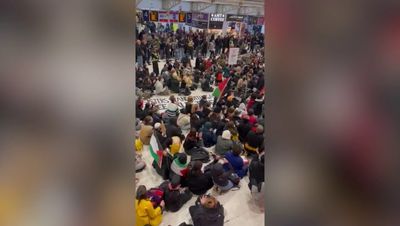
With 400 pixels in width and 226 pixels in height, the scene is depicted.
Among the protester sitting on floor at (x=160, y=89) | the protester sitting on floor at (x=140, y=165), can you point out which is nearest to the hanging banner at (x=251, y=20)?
the protester sitting on floor at (x=160, y=89)

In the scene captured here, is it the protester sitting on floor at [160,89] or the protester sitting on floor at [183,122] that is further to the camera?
the protester sitting on floor at [160,89]

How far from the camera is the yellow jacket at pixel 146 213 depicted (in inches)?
120

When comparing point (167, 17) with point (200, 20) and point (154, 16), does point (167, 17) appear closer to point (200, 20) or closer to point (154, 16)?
point (154, 16)

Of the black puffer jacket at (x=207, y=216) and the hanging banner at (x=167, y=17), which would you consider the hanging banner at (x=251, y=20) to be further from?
the black puffer jacket at (x=207, y=216)

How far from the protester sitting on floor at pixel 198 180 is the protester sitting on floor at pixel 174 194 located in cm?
11

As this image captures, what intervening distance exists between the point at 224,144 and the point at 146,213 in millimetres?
2246

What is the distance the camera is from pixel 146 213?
313cm

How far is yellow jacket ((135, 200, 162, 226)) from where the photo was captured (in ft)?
9.96
